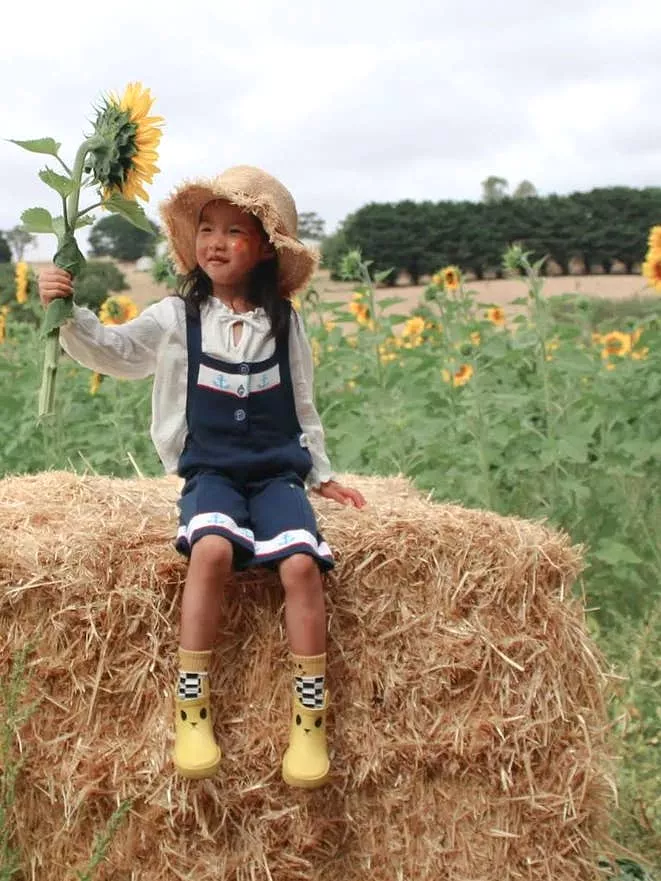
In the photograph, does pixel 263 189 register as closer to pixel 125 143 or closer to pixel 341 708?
pixel 125 143

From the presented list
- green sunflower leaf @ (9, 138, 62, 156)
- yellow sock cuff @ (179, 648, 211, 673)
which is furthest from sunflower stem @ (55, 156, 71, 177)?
yellow sock cuff @ (179, 648, 211, 673)

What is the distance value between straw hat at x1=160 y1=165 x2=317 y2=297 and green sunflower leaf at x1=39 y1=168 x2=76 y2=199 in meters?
0.31

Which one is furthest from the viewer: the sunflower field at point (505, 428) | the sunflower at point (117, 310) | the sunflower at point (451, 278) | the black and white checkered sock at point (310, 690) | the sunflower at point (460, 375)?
the sunflower at point (451, 278)

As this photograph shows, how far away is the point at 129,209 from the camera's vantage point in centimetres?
309

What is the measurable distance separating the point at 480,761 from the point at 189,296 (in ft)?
5.05

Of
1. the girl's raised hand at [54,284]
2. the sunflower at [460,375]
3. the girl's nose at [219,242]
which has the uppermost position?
the girl's nose at [219,242]

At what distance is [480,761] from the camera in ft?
10.3

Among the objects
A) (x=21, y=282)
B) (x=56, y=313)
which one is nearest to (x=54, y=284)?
(x=56, y=313)

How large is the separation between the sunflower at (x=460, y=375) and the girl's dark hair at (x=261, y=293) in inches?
108

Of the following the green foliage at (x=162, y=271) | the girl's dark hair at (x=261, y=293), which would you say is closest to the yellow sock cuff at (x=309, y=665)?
the girl's dark hair at (x=261, y=293)

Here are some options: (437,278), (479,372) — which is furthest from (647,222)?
(479,372)

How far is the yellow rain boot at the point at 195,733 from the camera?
2.86 meters

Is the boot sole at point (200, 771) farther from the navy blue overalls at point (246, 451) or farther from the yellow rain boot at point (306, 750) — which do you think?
the navy blue overalls at point (246, 451)

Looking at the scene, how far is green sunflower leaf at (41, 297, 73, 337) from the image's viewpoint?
3.01 m
